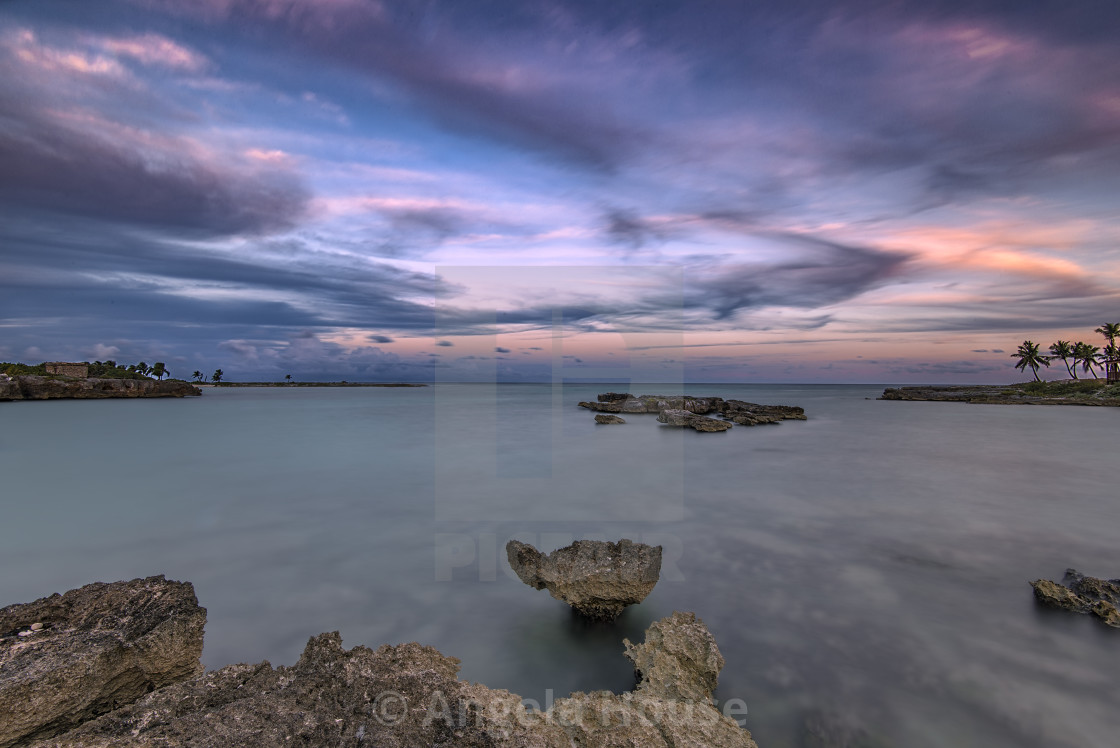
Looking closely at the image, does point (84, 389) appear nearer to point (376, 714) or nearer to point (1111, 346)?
point (376, 714)

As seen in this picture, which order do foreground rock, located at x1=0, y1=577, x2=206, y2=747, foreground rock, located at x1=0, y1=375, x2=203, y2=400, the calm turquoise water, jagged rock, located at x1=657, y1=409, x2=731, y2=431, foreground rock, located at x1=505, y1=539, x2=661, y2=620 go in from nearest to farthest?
foreground rock, located at x1=0, y1=577, x2=206, y2=747 → the calm turquoise water → foreground rock, located at x1=505, y1=539, x2=661, y2=620 → jagged rock, located at x1=657, y1=409, x2=731, y2=431 → foreground rock, located at x1=0, y1=375, x2=203, y2=400

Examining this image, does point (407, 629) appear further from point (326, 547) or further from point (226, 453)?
point (226, 453)

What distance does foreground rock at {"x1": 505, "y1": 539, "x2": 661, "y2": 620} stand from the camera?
162 inches

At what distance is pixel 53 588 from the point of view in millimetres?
5453

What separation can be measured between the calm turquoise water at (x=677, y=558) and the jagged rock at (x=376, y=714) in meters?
1.28

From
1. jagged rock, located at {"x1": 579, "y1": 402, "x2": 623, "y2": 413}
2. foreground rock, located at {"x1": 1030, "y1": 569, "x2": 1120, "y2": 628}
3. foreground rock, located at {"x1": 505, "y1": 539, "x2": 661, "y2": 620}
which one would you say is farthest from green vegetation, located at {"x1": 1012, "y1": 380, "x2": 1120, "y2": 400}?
foreground rock, located at {"x1": 505, "y1": 539, "x2": 661, "y2": 620}

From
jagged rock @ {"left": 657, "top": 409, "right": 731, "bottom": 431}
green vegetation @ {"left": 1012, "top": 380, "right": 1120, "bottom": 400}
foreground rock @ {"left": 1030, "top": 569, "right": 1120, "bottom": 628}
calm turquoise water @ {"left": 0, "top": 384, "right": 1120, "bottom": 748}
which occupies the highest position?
green vegetation @ {"left": 1012, "top": 380, "right": 1120, "bottom": 400}

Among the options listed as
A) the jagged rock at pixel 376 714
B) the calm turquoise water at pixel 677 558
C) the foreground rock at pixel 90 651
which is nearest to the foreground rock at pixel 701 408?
the calm turquoise water at pixel 677 558

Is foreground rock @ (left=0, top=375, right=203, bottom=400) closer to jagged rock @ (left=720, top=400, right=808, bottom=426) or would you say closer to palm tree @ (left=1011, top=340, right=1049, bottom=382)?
jagged rock @ (left=720, top=400, right=808, bottom=426)

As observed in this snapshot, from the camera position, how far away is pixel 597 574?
4.12 m

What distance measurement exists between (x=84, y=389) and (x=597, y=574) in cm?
6006

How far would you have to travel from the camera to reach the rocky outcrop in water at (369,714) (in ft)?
6.61

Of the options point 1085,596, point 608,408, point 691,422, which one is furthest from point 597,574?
point 608,408

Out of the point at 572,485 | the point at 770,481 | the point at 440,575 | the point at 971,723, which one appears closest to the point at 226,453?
the point at 572,485
